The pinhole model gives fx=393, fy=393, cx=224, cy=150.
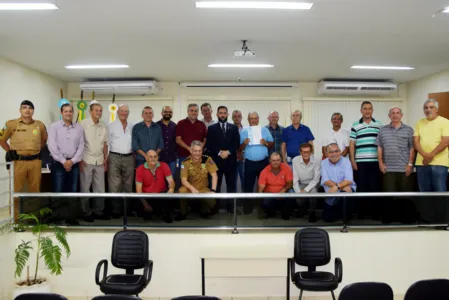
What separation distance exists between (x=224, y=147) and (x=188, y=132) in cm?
58

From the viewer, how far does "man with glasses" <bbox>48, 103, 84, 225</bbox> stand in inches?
194

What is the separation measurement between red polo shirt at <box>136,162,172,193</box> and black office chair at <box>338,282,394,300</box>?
282 cm

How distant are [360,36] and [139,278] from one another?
4292mm

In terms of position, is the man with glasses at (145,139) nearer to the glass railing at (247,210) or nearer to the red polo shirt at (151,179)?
the red polo shirt at (151,179)

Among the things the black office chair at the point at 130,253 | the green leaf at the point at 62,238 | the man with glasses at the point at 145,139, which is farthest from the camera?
the man with glasses at the point at 145,139

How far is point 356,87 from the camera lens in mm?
8961

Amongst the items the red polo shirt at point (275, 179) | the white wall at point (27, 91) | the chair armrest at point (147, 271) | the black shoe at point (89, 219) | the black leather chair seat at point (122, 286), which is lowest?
the black leather chair seat at point (122, 286)

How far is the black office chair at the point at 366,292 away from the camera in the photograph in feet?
8.74

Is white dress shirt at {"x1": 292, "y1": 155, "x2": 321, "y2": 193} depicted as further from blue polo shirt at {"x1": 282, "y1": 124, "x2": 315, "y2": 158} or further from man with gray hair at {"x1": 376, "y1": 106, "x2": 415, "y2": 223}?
man with gray hair at {"x1": 376, "y1": 106, "x2": 415, "y2": 223}

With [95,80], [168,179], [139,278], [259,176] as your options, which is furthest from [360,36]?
[95,80]

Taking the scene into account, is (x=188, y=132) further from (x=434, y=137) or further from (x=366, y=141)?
(x=434, y=137)

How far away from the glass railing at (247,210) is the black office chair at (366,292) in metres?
1.72

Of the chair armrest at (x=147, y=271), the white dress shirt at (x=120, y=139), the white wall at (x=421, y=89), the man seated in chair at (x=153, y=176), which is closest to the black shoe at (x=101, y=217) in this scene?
the man seated in chair at (x=153, y=176)

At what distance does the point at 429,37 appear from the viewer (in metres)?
5.57
